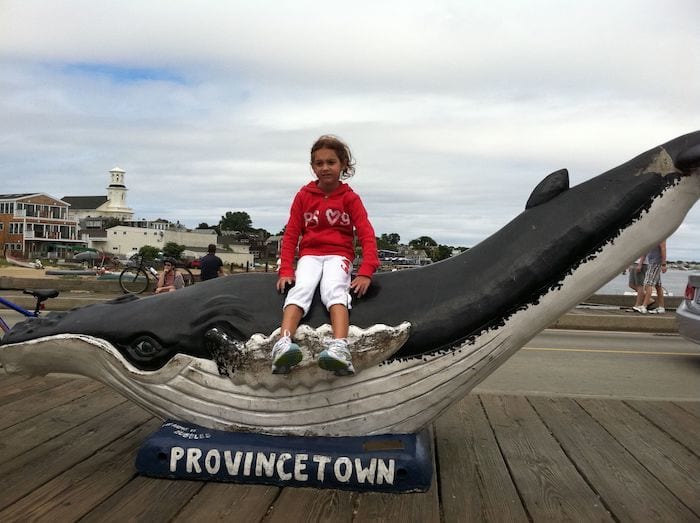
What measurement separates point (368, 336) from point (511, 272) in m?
0.81

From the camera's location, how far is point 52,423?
438 cm

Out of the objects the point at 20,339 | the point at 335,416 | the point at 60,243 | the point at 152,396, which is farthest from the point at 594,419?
the point at 60,243

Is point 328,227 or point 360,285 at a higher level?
point 328,227

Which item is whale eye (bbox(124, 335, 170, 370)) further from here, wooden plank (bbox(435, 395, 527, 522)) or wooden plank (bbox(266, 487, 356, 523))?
wooden plank (bbox(435, 395, 527, 522))

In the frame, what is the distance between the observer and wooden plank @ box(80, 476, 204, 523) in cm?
298

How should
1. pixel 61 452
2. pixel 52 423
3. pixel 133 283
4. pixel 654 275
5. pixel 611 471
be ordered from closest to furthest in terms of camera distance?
pixel 611 471 → pixel 61 452 → pixel 52 423 → pixel 654 275 → pixel 133 283

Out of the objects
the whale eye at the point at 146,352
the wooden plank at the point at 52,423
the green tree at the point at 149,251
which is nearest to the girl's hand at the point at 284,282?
the whale eye at the point at 146,352

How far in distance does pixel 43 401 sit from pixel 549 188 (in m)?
3.94

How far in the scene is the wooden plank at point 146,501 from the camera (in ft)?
9.77

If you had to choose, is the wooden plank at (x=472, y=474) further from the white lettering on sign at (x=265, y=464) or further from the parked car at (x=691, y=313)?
the parked car at (x=691, y=313)

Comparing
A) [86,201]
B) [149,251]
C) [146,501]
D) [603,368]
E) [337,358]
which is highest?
[86,201]

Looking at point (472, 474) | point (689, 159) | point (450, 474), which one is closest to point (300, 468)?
point (450, 474)

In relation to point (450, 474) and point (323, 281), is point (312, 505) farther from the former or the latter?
point (323, 281)

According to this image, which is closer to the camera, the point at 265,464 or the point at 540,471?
the point at 265,464
